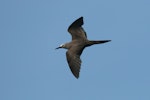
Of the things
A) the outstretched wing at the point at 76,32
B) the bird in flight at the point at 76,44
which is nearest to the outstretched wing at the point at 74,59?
the bird in flight at the point at 76,44

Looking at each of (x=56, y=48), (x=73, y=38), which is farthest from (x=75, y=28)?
(x=56, y=48)

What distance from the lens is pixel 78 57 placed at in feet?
68.2

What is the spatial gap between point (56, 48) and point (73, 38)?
1566mm

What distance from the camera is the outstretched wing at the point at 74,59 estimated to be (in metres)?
20.0

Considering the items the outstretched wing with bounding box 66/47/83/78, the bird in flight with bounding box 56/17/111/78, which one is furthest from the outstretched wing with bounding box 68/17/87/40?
the outstretched wing with bounding box 66/47/83/78

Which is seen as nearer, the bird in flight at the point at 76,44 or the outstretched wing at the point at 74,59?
the outstretched wing at the point at 74,59

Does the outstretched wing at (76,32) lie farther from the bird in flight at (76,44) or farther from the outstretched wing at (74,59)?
the outstretched wing at (74,59)

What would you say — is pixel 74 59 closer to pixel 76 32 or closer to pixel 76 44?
pixel 76 44

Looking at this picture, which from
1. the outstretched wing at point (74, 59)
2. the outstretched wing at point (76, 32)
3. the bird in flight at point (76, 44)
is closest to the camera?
the outstretched wing at point (74, 59)

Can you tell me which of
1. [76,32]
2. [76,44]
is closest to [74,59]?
[76,44]

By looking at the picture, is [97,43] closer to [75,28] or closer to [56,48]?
[75,28]

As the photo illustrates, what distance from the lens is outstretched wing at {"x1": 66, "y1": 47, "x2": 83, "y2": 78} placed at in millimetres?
19969

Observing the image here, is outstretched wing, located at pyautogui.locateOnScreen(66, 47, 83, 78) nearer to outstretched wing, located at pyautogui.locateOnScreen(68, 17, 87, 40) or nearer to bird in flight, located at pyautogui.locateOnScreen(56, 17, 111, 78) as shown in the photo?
bird in flight, located at pyautogui.locateOnScreen(56, 17, 111, 78)

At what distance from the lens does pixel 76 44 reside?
21406 millimetres
